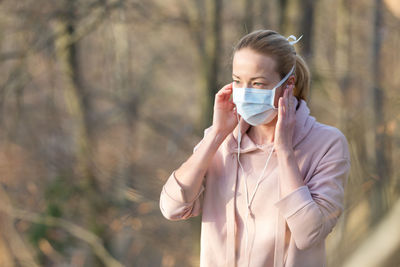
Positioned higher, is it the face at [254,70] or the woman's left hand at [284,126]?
the face at [254,70]

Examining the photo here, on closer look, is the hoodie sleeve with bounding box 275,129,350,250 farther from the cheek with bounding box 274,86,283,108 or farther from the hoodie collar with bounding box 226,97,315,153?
the cheek with bounding box 274,86,283,108

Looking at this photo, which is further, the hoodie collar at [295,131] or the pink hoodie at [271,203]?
the hoodie collar at [295,131]

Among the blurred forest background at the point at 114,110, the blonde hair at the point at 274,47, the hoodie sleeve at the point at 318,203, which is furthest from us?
the blurred forest background at the point at 114,110

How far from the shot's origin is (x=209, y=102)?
8109mm

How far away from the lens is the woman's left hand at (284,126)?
2.29 metres

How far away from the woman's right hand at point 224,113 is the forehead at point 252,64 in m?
0.16

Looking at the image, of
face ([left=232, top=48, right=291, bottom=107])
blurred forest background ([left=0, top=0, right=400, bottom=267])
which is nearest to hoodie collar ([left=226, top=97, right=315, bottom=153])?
face ([left=232, top=48, right=291, bottom=107])

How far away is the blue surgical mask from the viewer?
2.45 metres

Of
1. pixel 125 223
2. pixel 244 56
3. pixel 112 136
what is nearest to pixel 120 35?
pixel 112 136

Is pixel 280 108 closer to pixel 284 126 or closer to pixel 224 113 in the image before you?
pixel 284 126

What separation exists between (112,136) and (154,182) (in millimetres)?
4112

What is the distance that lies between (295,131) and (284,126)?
15 centimetres

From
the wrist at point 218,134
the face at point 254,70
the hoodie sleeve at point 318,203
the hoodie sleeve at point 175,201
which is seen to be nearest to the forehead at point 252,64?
the face at point 254,70

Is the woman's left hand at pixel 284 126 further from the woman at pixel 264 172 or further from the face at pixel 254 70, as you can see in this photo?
the face at pixel 254 70
